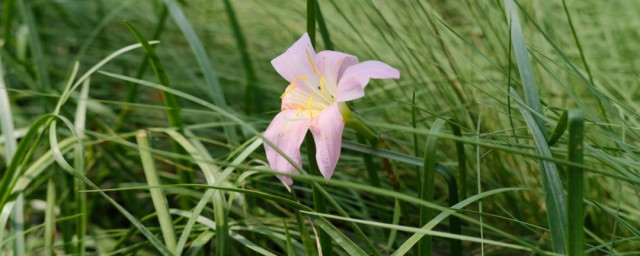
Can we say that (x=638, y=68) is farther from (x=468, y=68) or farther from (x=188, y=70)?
(x=188, y=70)

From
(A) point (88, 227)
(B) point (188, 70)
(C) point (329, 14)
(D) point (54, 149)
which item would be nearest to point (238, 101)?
(B) point (188, 70)

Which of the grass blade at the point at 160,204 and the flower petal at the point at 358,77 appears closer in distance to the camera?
the flower petal at the point at 358,77

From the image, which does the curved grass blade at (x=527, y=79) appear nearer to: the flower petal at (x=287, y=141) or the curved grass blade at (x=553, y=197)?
the curved grass blade at (x=553, y=197)

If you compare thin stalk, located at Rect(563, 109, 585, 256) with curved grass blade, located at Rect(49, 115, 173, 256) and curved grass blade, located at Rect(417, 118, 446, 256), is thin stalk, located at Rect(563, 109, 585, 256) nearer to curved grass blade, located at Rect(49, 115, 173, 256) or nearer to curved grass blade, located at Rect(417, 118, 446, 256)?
curved grass blade, located at Rect(417, 118, 446, 256)

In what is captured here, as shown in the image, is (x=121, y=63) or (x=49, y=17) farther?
(x=49, y=17)

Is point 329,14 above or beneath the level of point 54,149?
above

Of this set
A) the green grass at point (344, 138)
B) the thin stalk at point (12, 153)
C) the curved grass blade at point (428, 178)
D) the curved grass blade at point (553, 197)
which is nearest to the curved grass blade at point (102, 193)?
the green grass at point (344, 138)

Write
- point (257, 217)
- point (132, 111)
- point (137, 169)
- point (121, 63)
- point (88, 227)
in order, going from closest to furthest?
point (257, 217) < point (88, 227) < point (137, 169) < point (132, 111) < point (121, 63)
